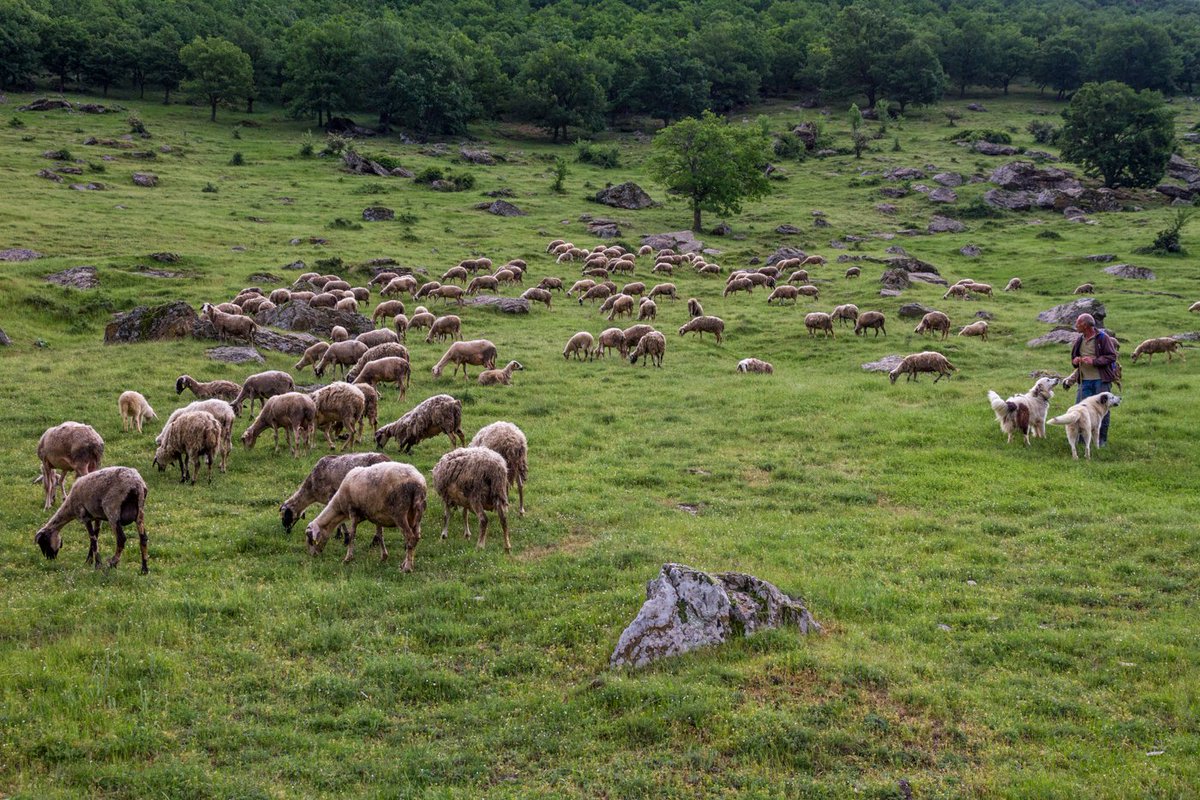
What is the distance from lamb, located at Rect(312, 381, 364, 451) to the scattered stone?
2216 cm

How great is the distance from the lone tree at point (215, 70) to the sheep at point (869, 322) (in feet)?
274

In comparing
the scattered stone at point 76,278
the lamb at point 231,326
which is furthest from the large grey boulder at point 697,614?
the scattered stone at point 76,278

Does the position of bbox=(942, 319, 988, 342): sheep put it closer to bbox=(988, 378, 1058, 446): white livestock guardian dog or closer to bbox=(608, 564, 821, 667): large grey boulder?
bbox=(988, 378, 1058, 446): white livestock guardian dog

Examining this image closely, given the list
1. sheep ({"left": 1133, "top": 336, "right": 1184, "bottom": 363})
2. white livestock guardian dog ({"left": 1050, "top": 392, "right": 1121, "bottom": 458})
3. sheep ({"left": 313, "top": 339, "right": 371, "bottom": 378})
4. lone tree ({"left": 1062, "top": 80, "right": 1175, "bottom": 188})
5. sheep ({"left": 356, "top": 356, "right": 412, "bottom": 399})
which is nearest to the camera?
white livestock guardian dog ({"left": 1050, "top": 392, "right": 1121, "bottom": 458})

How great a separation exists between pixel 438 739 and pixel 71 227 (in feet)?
159

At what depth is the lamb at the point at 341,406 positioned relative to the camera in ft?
64.1

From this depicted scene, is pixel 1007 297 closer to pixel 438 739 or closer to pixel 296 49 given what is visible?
pixel 438 739

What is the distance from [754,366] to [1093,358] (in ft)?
40.5

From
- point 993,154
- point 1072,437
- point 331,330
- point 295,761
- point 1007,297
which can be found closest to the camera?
point 295,761

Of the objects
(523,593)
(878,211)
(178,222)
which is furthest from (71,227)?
(878,211)

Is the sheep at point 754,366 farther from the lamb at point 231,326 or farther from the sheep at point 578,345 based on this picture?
the lamb at point 231,326

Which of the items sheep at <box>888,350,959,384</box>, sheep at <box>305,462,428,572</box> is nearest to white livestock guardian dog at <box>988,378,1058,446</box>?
sheep at <box>888,350,959,384</box>

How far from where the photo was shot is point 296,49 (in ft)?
326

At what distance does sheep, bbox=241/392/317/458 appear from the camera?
19.1 m
